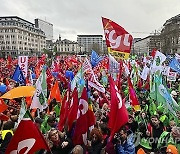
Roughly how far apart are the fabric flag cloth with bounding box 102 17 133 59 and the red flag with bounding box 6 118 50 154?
3.02m

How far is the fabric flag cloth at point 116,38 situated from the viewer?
239 inches

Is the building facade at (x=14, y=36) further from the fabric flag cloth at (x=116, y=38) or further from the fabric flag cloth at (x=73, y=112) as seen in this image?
the fabric flag cloth at (x=73, y=112)

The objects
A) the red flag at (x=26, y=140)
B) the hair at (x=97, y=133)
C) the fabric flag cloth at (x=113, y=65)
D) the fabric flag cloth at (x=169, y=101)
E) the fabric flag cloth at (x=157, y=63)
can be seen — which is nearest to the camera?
the red flag at (x=26, y=140)

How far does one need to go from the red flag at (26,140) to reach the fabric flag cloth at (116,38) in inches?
119

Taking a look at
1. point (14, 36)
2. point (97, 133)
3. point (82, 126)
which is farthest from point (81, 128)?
point (14, 36)

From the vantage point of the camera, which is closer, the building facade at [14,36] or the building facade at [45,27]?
the building facade at [14,36]

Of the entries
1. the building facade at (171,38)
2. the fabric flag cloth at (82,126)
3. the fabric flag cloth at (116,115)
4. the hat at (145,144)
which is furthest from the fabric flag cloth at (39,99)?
the building facade at (171,38)

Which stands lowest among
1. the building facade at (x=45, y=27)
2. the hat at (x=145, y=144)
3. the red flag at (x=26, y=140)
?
the hat at (x=145, y=144)

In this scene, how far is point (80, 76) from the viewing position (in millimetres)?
7484

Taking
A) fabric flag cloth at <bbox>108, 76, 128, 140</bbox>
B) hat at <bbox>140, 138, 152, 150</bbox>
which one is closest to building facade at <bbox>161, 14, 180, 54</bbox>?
hat at <bbox>140, 138, 152, 150</bbox>

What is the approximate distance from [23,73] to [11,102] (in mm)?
2909

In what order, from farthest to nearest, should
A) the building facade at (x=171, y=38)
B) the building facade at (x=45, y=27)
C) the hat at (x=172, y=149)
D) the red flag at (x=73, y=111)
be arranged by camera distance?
the building facade at (x=45, y=27)
the building facade at (x=171, y=38)
the red flag at (x=73, y=111)
the hat at (x=172, y=149)

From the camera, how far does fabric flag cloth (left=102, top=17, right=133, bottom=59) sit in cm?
606

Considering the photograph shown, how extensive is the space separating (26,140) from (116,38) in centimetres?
330
